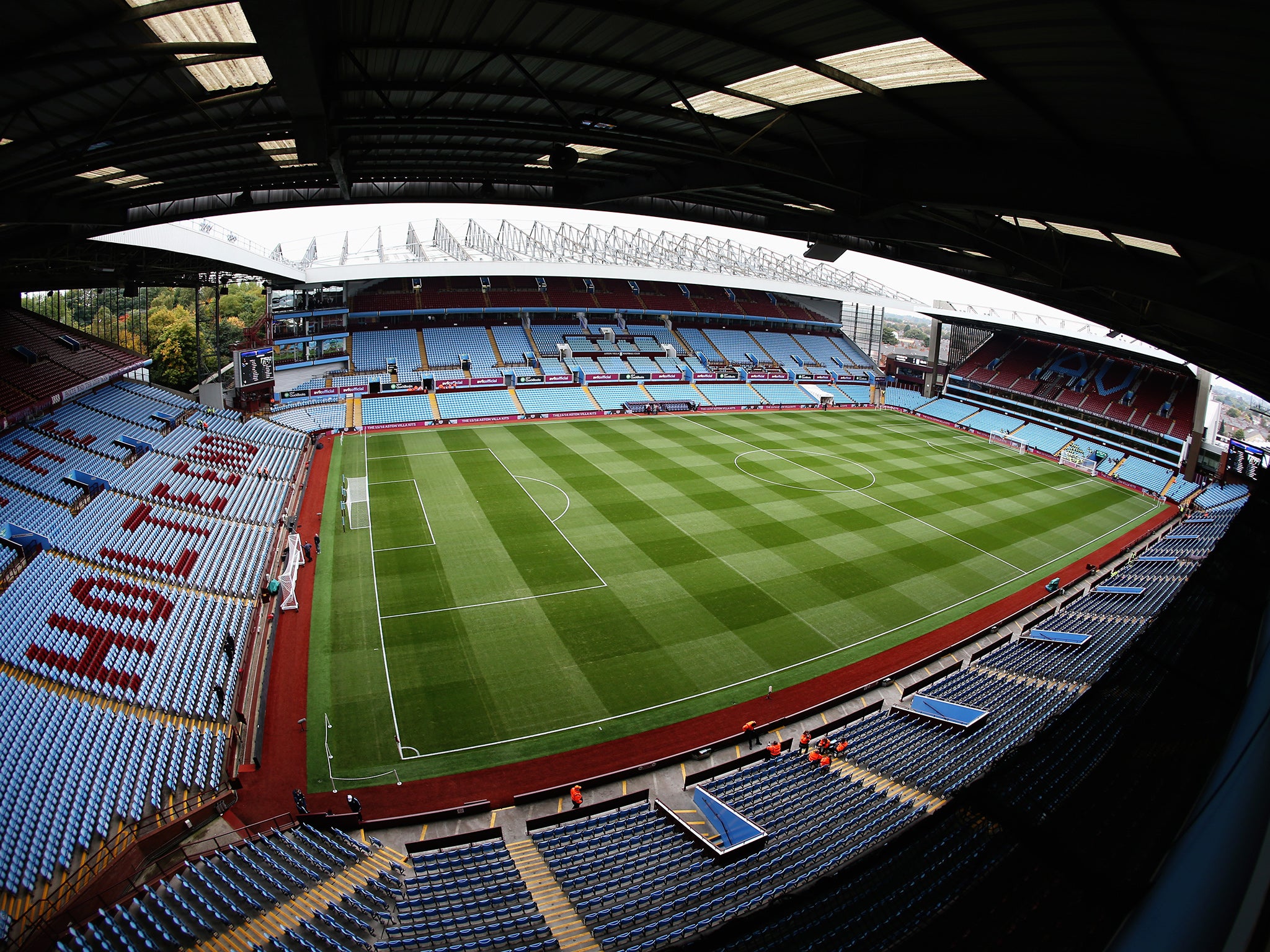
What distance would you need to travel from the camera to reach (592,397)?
167ft

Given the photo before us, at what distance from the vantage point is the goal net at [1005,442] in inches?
1871

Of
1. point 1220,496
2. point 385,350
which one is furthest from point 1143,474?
point 385,350

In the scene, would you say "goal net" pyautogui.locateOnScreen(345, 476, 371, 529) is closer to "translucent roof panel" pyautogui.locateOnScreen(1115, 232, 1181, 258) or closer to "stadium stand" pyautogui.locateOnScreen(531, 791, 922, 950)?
"stadium stand" pyautogui.locateOnScreen(531, 791, 922, 950)

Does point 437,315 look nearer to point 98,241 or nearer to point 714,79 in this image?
point 98,241

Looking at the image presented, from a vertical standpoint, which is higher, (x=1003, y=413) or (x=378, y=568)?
(x=1003, y=413)

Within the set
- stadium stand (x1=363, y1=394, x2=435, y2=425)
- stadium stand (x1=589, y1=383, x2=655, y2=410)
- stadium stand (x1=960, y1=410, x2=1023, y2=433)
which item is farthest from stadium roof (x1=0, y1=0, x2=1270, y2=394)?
stadium stand (x1=960, y1=410, x2=1023, y2=433)

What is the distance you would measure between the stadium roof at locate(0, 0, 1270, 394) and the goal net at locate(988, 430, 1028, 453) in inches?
1437

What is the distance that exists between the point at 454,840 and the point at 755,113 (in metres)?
13.9

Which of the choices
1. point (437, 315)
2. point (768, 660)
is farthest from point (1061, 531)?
point (437, 315)

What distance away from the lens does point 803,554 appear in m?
24.6

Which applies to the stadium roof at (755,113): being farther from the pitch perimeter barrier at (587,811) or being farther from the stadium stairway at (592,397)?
the stadium stairway at (592,397)

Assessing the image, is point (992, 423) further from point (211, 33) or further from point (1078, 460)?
point (211, 33)

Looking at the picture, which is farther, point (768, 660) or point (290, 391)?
point (290, 391)

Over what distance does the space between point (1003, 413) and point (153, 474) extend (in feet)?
195
